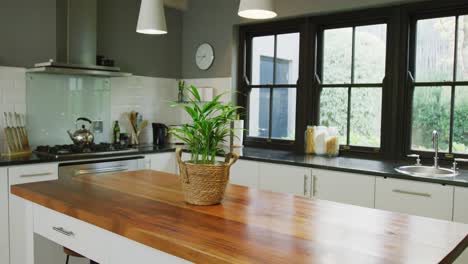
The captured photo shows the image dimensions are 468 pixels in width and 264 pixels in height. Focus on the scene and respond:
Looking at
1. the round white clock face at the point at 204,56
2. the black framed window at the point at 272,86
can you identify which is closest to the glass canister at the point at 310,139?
the black framed window at the point at 272,86

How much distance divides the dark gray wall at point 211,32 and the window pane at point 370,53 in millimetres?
1387

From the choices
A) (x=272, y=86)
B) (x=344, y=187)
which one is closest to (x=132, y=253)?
(x=344, y=187)

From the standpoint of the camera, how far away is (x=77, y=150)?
375 cm

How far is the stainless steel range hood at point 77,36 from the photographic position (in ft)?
13.0

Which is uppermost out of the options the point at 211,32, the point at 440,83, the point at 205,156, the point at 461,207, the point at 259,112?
the point at 211,32

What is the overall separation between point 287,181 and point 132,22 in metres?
2.62

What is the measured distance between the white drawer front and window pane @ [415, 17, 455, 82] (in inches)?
123

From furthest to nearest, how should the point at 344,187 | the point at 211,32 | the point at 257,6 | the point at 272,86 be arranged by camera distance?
the point at 211,32, the point at 272,86, the point at 344,187, the point at 257,6

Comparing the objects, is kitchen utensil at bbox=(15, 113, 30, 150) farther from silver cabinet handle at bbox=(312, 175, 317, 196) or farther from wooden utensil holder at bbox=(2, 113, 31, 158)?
silver cabinet handle at bbox=(312, 175, 317, 196)

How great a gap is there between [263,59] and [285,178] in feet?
5.44

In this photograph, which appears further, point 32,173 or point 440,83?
point 440,83

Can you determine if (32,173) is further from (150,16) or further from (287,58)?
(287,58)

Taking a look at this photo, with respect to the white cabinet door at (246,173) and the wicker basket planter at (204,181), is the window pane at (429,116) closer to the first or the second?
the white cabinet door at (246,173)

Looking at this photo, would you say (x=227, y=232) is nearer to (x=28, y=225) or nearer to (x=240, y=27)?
(x=28, y=225)
